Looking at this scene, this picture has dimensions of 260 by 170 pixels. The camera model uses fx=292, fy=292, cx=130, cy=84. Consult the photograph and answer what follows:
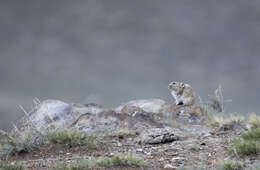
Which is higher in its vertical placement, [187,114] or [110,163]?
[187,114]

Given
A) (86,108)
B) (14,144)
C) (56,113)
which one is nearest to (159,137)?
(14,144)

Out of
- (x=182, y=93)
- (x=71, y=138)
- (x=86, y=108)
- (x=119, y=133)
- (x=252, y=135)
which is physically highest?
(x=182, y=93)

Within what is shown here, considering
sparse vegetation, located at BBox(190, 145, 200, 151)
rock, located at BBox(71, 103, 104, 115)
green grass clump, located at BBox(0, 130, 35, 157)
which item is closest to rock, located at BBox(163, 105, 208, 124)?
rock, located at BBox(71, 103, 104, 115)

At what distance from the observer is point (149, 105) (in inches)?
625

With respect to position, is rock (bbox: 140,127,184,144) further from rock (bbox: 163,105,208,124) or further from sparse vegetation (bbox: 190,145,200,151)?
rock (bbox: 163,105,208,124)

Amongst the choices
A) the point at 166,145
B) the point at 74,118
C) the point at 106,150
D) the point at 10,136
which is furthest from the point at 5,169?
the point at 74,118

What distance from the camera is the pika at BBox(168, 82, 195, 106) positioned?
15.8 meters

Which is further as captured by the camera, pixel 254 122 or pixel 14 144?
pixel 254 122

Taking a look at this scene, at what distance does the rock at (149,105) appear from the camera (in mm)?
15133

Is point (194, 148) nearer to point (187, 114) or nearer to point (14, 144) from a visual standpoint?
point (14, 144)

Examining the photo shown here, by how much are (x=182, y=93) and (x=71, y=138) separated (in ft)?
31.5

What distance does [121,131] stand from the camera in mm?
9398

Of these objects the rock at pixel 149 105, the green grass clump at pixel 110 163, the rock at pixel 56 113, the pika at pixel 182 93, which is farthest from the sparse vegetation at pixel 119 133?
the pika at pixel 182 93

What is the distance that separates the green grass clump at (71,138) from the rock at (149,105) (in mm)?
7041
